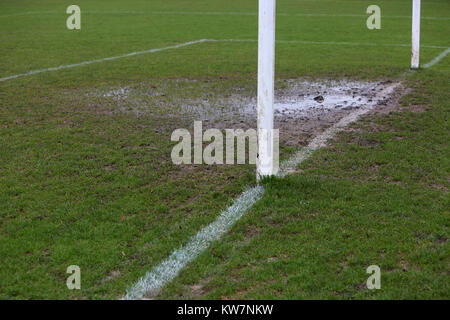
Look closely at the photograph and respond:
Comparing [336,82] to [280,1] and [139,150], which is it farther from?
[280,1]

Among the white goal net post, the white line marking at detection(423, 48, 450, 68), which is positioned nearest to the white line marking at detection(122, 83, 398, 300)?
the white goal net post

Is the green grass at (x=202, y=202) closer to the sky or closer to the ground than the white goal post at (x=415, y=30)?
closer to the ground

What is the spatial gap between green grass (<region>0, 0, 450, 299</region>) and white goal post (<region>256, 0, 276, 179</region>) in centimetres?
28

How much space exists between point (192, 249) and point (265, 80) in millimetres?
1742

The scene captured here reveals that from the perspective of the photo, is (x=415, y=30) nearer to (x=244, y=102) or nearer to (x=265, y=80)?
(x=244, y=102)

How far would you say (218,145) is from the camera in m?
6.44

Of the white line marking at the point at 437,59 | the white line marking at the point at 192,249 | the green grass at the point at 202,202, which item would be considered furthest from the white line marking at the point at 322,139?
the white line marking at the point at 437,59

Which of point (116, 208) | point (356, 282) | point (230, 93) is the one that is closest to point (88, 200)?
point (116, 208)

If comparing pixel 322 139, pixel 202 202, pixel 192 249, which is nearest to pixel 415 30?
pixel 322 139

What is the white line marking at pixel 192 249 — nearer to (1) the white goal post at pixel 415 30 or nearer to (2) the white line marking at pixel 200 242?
(2) the white line marking at pixel 200 242

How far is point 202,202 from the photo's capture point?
4938 millimetres

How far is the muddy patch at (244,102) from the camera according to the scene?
7.37m

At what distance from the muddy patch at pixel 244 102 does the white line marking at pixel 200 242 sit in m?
0.95

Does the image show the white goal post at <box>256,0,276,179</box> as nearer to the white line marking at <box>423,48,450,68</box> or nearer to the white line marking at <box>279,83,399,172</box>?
the white line marking at <box>279,83,399,172</box>
